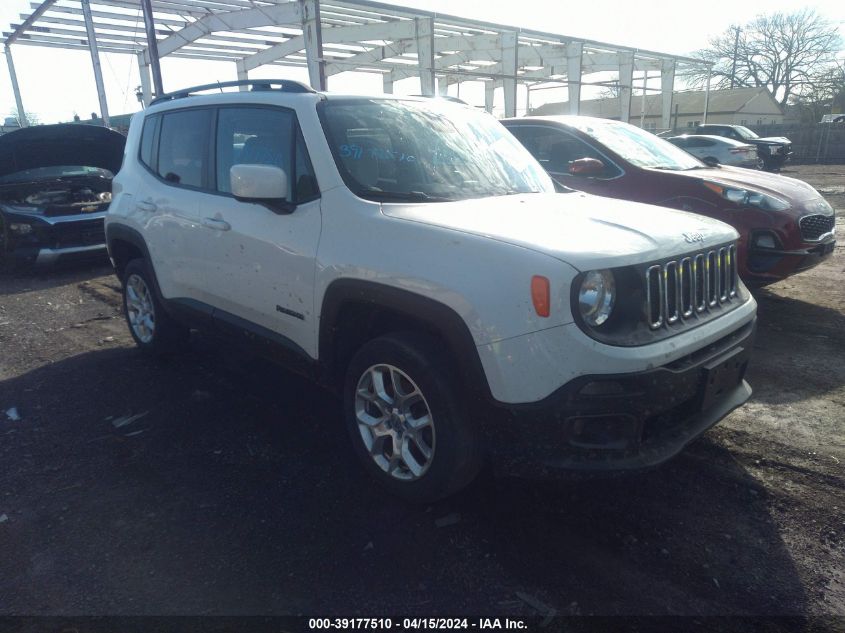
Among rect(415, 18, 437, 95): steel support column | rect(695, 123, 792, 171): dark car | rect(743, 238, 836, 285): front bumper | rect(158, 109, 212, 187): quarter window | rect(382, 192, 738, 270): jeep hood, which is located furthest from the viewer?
rect(695, 123, 792, 171): dark car

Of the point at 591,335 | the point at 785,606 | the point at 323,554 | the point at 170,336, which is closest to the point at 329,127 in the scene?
the point at 591,335

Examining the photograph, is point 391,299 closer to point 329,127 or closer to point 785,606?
point 329,127

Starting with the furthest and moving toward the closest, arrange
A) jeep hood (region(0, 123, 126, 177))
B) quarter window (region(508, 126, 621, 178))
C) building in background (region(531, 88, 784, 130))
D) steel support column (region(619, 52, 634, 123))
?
building in background (region(531, 88, 784, 130)) < steel support column (region(619, 52, 634, 123)) < jeep hood (region(0, 123, 126, 177)) < quarter window (region(508, 126, 621, 178))

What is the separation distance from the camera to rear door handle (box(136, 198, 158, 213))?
465 centimetres

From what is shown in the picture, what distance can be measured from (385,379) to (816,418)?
2757mm

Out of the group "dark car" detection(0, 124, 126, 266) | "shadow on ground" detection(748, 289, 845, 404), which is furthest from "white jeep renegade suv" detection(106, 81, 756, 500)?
"dark car" detection(0, 124, 126, 266)

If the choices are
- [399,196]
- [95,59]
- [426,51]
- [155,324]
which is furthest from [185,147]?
[95,59]

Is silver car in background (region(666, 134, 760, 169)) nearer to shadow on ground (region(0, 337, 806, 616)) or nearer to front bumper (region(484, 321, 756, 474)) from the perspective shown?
shadow on ground (region(0, 337, 806, 616))

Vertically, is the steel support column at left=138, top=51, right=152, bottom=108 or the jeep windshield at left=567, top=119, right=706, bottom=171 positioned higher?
the steel support column at left=138, top=51, right=152, bottom=108

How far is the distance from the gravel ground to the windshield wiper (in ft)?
4.88

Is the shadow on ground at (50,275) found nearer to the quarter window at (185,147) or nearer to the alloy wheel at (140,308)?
the alloy wheel at (140,308)

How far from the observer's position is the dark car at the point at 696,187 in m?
5.65

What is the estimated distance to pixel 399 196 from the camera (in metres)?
3.23

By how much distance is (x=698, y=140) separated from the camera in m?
20.1
